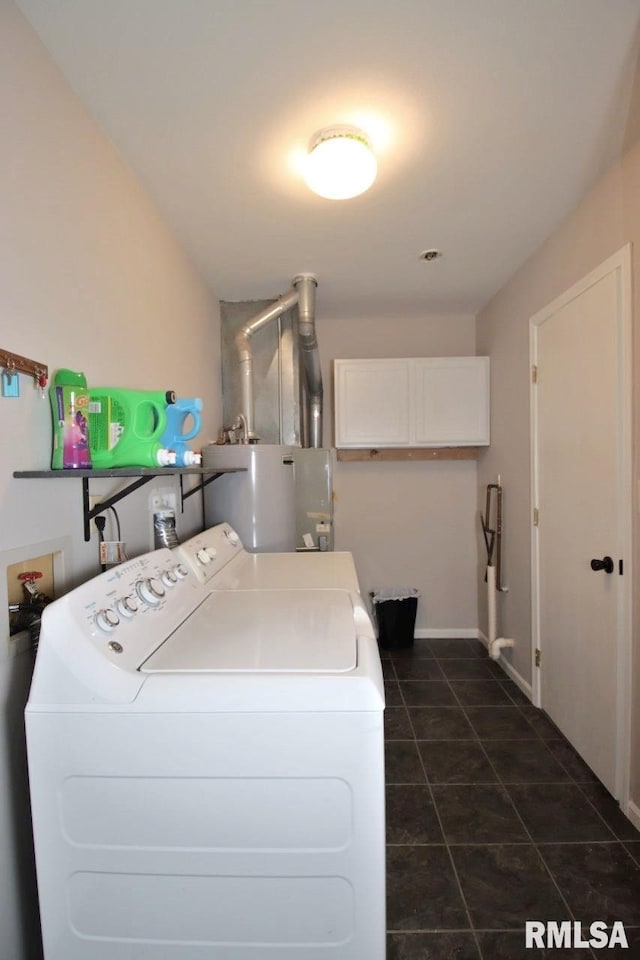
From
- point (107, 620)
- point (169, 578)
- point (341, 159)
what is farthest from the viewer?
point (341, 159)

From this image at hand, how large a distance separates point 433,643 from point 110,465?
9.76 ft

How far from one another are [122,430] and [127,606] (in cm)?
44

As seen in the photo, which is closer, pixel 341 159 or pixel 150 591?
pixel 150 591

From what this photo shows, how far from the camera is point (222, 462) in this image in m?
2.29

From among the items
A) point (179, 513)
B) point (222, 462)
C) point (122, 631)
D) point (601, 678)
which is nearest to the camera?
point (122, 631)

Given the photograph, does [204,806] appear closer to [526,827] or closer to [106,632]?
[106,632]

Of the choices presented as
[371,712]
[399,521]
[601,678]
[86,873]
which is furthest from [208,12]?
[399,521]

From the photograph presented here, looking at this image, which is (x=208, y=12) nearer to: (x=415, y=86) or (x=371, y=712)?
(x=415, y=86)

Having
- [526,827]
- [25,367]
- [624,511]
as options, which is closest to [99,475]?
[25,367]

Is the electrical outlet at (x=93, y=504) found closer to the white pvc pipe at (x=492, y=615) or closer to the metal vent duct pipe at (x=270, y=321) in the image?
the metal vent duct pipe at (x=270, y=321)

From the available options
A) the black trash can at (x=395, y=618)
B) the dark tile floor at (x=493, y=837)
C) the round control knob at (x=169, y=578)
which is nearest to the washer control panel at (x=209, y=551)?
the round control knob at (x=169, y=578)

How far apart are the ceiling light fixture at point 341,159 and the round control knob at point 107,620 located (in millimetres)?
1515

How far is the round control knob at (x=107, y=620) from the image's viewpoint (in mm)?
959

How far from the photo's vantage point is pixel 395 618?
11.0 feet
